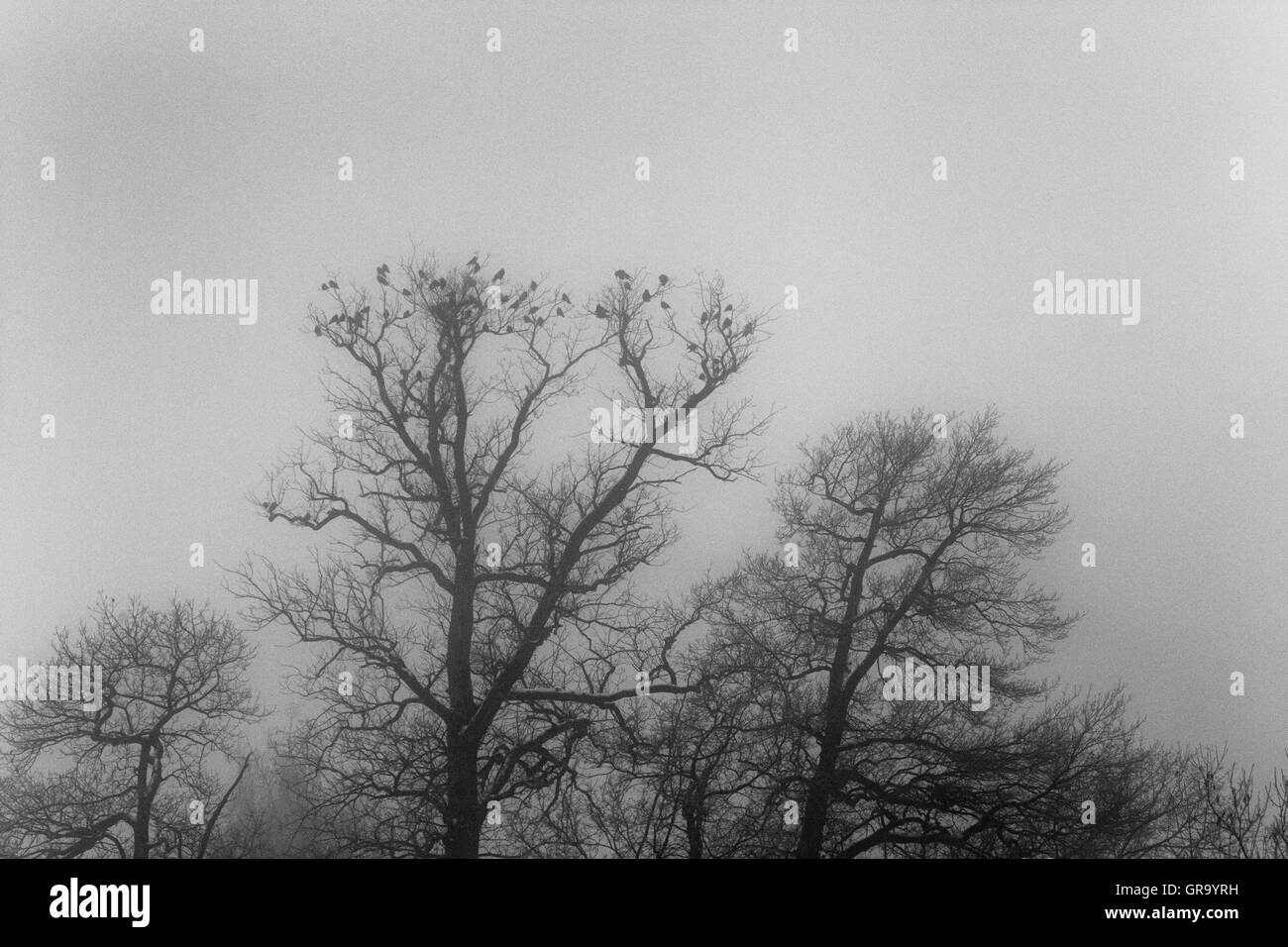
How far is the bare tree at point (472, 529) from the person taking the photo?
5344 mm

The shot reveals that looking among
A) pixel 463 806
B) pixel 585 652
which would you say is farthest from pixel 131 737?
pixel 585 652

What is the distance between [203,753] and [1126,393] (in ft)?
17.3

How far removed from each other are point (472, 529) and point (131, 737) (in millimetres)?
2131

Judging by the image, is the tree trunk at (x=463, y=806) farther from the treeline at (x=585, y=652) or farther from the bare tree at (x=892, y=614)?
the bare tree at (x=892, y=614)

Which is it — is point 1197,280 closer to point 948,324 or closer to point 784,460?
point 948,324

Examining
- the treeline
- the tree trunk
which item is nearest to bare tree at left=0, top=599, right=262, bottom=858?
the treeline

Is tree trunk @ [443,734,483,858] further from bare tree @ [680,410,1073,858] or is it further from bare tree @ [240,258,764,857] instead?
bare tree @ [680,410,1073,858]

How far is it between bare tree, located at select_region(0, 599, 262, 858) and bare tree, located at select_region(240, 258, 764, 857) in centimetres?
39

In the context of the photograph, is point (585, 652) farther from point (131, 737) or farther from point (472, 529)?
point (131, 737)

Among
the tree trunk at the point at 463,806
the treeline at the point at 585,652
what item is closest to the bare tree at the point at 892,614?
the treeline at the point at 585,652

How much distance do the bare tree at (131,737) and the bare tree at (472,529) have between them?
1.29 ft
